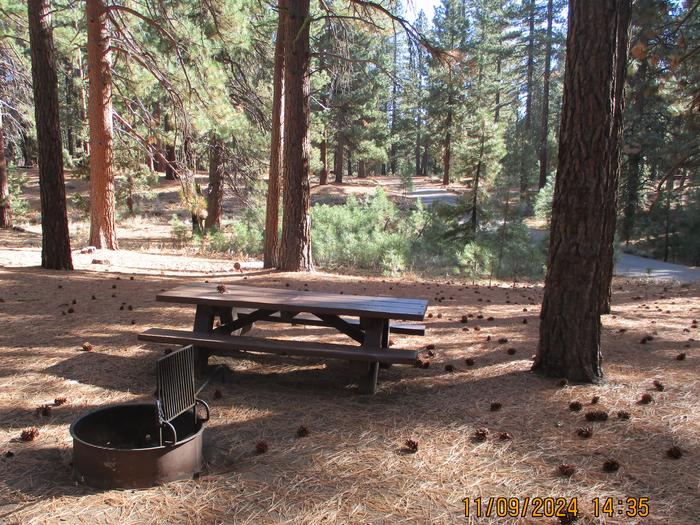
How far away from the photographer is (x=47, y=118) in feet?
25.0

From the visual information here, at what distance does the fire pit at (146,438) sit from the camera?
248cm

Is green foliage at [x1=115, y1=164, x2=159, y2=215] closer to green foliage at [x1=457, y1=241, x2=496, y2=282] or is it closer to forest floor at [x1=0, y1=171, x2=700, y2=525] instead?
green foliage at [x1=457, y1=241, x2=496, y2=282]

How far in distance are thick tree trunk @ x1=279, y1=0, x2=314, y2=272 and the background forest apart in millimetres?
331

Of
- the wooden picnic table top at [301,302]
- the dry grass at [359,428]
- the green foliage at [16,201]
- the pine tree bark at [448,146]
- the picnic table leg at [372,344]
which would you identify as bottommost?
the dry grass at [359,428]

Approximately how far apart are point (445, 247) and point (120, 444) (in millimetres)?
15319

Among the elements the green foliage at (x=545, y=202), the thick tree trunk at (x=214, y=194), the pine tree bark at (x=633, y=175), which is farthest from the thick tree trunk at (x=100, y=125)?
the pine tree bark at (x=633, y=175)

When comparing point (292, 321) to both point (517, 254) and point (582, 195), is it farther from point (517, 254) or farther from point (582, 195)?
point (517, 254)

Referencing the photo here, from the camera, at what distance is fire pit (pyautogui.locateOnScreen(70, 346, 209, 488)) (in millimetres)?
2476

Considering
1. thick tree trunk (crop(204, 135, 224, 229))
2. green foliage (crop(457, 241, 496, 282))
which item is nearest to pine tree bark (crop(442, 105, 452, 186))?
thick tree trunk (crop(204, 135, 224, 229))

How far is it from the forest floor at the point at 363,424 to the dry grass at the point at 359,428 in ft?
0.04

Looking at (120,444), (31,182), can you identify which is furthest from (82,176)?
(120,444)

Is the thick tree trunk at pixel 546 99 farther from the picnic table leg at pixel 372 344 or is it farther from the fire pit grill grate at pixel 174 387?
the fire pit grill grate at pixel 174 387

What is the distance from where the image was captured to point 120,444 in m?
2.90

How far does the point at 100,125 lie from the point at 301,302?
926 centimetres
